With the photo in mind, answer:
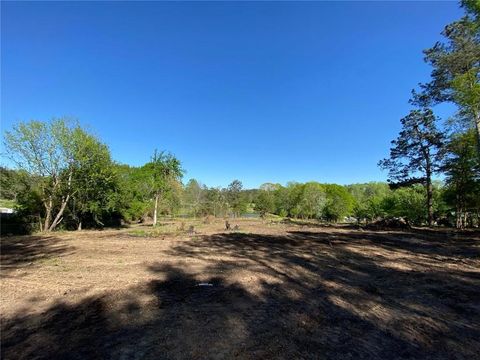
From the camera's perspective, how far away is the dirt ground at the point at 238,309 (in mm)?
3768

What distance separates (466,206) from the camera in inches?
1037

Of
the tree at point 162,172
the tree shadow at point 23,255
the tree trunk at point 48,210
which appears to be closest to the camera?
the tree shadow at point 23,255

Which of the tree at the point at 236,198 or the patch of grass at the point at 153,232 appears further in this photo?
the tree at the point at 236,198

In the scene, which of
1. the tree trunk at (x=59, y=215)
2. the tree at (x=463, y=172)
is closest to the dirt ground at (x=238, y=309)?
the tree trunk at (x=59, y=215)

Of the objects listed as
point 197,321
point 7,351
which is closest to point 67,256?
point 7,351

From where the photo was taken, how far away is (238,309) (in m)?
5.09

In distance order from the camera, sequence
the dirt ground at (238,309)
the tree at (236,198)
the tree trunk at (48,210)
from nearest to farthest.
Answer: the dirt ground at (238,309) < the tree trunk at (48,210) < the tree at (236,198)

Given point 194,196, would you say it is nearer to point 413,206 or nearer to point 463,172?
point 413,206

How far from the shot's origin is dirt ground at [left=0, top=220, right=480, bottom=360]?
3768mm

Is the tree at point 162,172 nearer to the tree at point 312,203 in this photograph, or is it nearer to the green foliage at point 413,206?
the green foliage at point 413,206

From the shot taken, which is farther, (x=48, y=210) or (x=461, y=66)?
(x=48, y=210)

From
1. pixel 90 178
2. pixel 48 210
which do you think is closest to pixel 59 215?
pixel 48 210

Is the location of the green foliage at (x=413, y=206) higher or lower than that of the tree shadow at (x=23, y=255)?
higher

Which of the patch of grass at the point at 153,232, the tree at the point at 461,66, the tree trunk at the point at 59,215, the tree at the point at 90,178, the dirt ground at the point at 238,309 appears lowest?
the patch of grass at the point at 153,232
